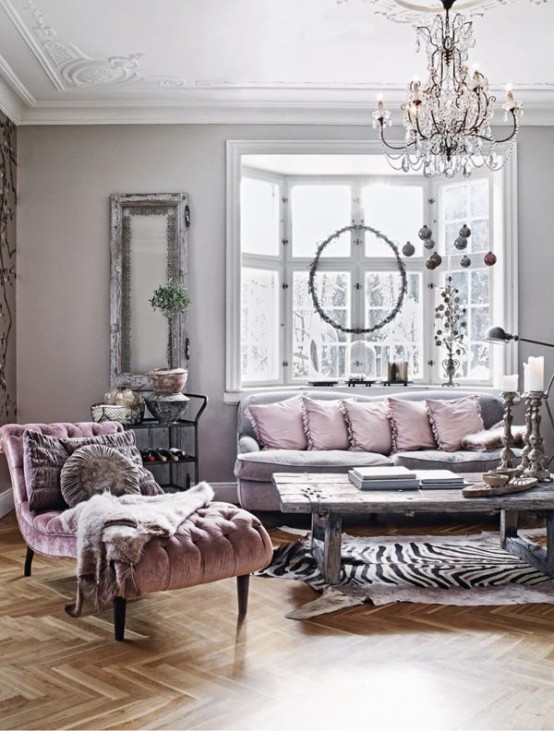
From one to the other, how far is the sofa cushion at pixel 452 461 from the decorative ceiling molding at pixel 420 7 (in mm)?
2683

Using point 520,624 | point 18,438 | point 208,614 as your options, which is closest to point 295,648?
point 208,614

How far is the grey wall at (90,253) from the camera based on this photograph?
6.11m

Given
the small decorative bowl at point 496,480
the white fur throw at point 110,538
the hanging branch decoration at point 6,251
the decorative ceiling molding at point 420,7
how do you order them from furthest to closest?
the hanging branch decoration at point 6,251, the decorative ceiling molding at point 420,7, the small decorative bowl at point 496,480, the white fur throw at point 110,538

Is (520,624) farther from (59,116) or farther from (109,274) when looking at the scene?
(59,116)

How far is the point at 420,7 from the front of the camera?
4398mm

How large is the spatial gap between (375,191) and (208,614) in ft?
14.1

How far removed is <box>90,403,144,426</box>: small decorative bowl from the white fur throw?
6.51 ft

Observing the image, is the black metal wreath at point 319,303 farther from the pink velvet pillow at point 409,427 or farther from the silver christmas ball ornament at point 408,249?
the pink velvet pillow at point 409,427

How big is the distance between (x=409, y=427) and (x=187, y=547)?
9.22 ft

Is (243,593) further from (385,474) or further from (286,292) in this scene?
(286,292)

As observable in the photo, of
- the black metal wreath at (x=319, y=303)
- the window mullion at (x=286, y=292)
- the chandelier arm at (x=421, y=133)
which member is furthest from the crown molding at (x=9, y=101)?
the chandelier arm at (x=421, y=133)

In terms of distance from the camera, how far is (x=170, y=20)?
15.1 ft

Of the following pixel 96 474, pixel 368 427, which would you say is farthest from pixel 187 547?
pixel 368 427

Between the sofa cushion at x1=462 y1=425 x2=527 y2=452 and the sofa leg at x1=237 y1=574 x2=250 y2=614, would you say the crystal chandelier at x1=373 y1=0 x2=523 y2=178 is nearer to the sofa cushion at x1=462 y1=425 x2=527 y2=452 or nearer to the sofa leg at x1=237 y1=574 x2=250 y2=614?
the sofa cushion at x1=462 y1=425 x2=527 y2=452
